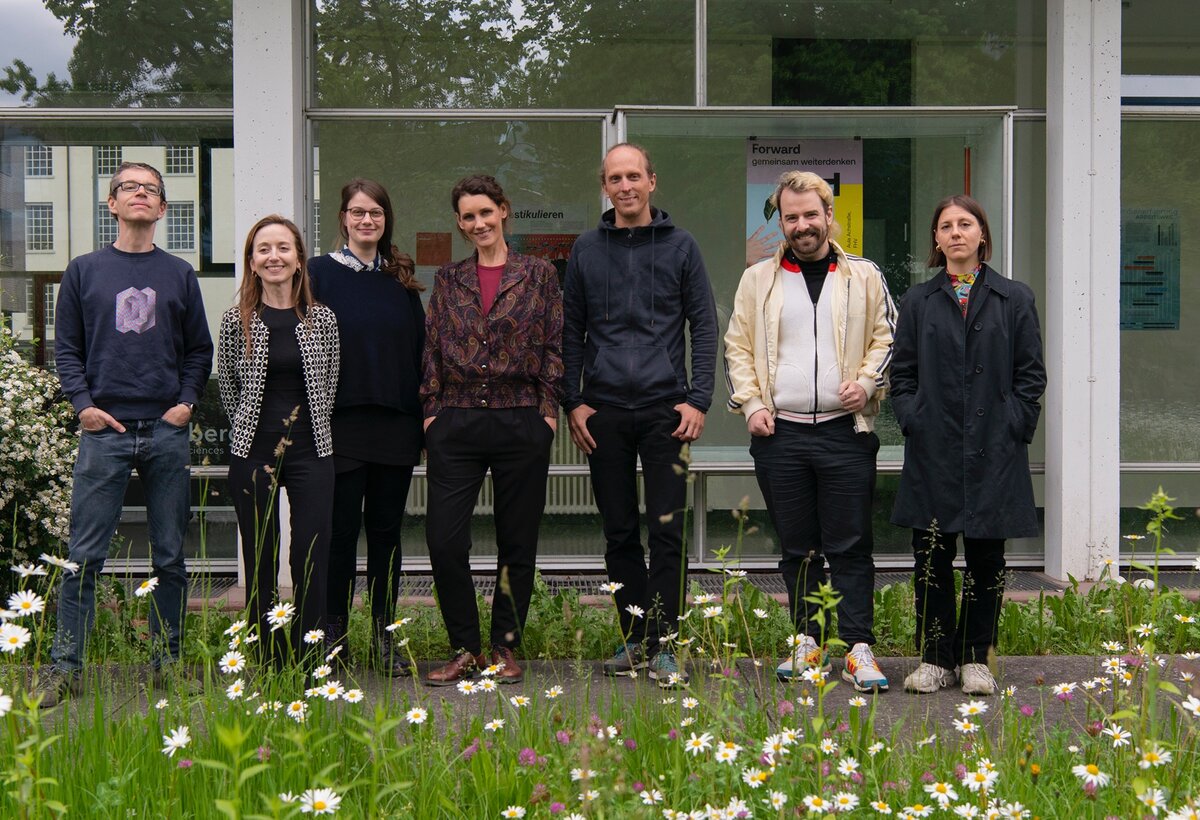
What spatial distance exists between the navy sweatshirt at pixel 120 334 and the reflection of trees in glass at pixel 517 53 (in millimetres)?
3301

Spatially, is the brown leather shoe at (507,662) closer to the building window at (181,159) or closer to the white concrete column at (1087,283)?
the white concrete column at (1087,283)

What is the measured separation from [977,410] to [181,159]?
5368 mm

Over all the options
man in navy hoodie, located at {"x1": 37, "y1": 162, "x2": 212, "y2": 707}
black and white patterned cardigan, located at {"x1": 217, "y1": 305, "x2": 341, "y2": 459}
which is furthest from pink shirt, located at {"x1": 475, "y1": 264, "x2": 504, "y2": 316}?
man in navy hoodie, located at {"x1": 37, "y1": 162, "x2": 212, "y2": 707}

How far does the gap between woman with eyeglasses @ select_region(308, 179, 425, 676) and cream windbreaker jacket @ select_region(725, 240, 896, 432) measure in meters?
1.32

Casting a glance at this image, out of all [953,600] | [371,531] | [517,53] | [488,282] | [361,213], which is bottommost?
[953,600]

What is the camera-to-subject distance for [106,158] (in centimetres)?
789

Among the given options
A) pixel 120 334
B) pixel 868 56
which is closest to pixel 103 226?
pixel 120 334

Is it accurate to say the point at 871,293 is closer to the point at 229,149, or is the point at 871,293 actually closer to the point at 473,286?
the point at 473,286

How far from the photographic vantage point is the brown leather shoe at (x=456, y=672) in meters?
4.89

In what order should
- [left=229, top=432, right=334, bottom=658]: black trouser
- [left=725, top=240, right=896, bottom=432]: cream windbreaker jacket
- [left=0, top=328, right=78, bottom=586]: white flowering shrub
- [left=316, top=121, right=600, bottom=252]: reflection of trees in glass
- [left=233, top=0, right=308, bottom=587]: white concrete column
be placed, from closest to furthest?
[left=229, top=432, right=334, bottom=658]: black trouser < [left=725, top=240, right=896, bottom=432]: cream windbreaker jacket < [left=0, top=328, right=78, bottom=586]: white flowering shrub < [left=233, top=0, right=308, bottom=587]: white concrete column < [left=316, top=121, right=600, bottom=252]: reflection of trees in glass

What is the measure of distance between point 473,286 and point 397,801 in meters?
2.34

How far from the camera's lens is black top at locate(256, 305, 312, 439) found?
467 centimetres

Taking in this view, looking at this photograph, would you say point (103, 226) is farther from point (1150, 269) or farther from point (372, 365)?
point (1150, 269)

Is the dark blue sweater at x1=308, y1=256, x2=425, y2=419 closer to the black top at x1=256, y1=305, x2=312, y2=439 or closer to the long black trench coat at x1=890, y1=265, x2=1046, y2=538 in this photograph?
the black top at x1=256, y1=305, x2=312, y2=439
